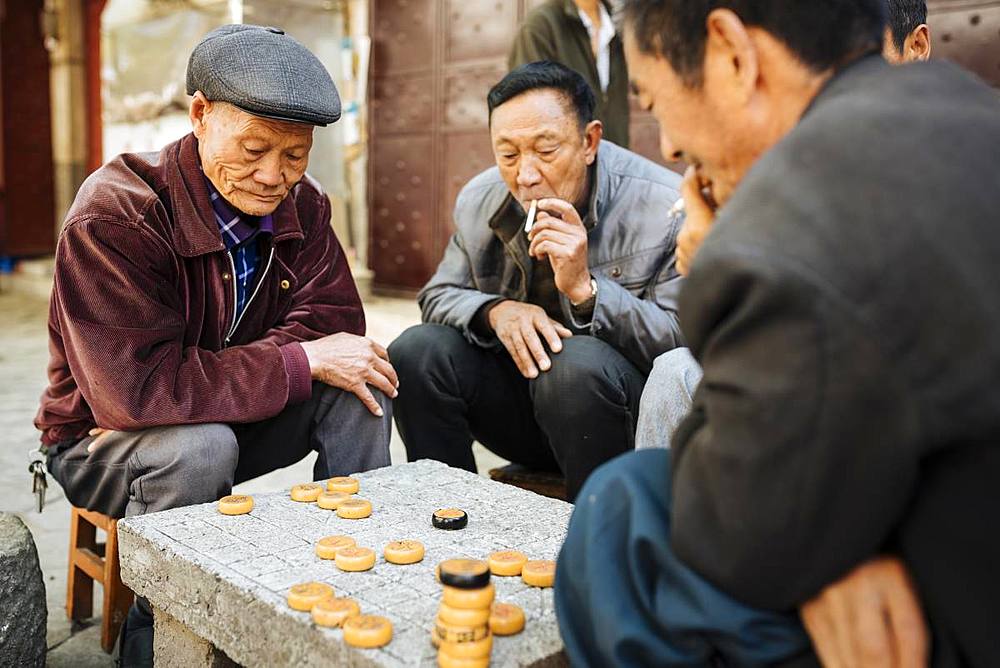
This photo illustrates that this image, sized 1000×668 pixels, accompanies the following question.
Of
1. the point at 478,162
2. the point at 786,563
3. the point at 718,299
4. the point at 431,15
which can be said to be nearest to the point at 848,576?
the point at 786,563

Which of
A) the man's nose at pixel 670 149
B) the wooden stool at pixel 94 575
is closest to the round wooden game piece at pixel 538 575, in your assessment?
the man's nose at pixel 670 149

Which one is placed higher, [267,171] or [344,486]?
[267,171]

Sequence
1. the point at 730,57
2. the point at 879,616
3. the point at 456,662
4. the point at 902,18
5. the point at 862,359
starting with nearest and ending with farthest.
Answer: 1. the point at 862,359
2. the point at 879,616
3. the point at 730,57
4. the point at 456,662
5. the point at 902,18

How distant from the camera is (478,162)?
6.65 meters

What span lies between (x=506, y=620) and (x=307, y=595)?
315mm

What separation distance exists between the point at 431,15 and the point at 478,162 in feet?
3.58

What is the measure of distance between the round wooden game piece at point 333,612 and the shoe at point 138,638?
2.54ft

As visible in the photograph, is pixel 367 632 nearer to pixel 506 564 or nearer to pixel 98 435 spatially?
pixel 506 564

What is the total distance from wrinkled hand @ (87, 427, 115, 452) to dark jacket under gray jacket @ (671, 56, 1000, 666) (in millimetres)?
1573

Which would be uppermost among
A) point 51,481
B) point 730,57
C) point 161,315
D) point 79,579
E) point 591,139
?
point 730,57

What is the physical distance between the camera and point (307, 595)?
1.52m

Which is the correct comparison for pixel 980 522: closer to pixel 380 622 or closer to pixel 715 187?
pixel 715 187

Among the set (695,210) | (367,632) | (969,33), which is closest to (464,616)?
(367,632)

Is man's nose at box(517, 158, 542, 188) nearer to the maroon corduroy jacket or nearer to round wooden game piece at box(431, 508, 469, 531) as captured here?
the maroon corduroy jacket
